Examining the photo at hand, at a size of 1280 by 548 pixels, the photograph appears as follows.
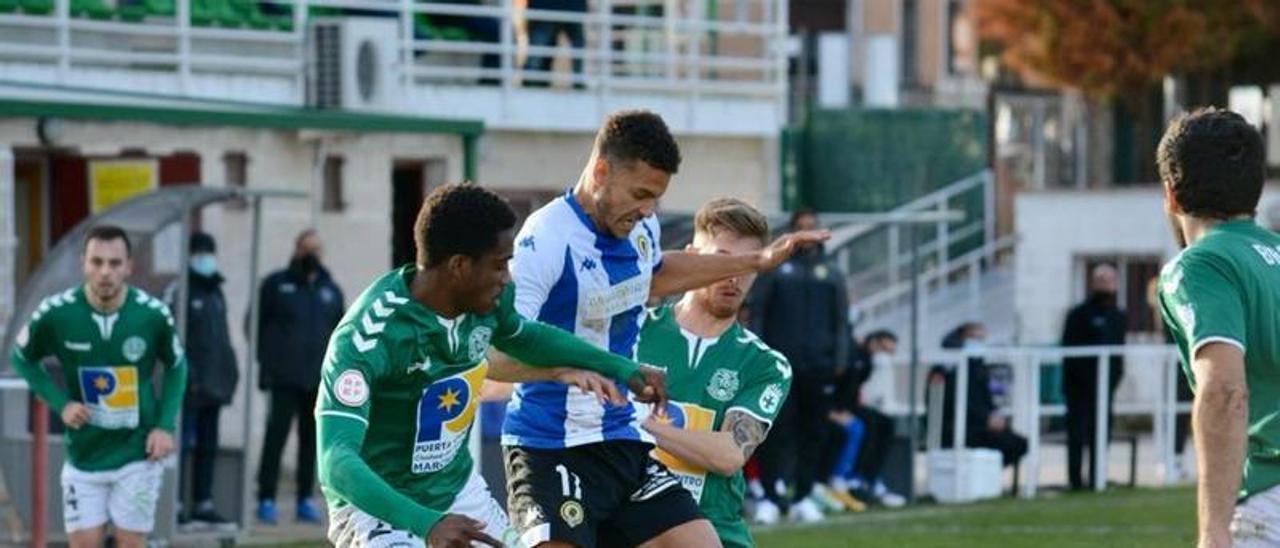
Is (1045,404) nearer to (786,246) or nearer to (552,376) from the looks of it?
(786,246)

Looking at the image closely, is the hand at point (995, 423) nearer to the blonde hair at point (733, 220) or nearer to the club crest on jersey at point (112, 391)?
the club crest on jersey at point (112, 391)

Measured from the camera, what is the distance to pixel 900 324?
32.1 m

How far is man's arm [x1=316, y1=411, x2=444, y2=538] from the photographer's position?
26.2 ft

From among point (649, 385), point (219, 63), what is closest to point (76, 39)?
point (219, 63)

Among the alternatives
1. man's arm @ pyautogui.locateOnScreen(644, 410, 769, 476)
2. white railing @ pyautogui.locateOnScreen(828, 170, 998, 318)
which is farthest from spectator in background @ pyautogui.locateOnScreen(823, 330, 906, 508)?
man's arm @ pyautogui.locateOnScreen(644, 410, 769, 476)

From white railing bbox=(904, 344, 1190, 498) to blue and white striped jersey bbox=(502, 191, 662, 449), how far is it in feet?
41.2

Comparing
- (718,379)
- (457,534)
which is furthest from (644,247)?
(457,534)

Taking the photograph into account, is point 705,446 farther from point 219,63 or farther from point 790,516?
point 219,63

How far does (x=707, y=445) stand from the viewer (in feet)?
33.6

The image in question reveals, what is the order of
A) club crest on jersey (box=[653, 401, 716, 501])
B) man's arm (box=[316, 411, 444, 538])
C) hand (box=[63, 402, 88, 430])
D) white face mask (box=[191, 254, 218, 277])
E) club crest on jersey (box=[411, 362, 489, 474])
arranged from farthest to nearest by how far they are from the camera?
white face mask (box=[191, 254, 218, 277]), hand (box=[63, 402, 88, 430]), club crest on jersey (box=[653, 401, 716, 501]), club crest on jersey (box=[411, 362, 489, 474]), man's arm (box=[316, 411, 444, 538])

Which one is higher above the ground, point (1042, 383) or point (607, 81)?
point (607, 81)

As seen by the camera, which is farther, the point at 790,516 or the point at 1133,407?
the point at 1133,407

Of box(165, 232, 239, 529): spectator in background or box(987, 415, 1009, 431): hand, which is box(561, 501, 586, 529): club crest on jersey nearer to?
box(165, 232, 239, 529): spectator in background

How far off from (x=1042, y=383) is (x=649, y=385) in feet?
55.9
